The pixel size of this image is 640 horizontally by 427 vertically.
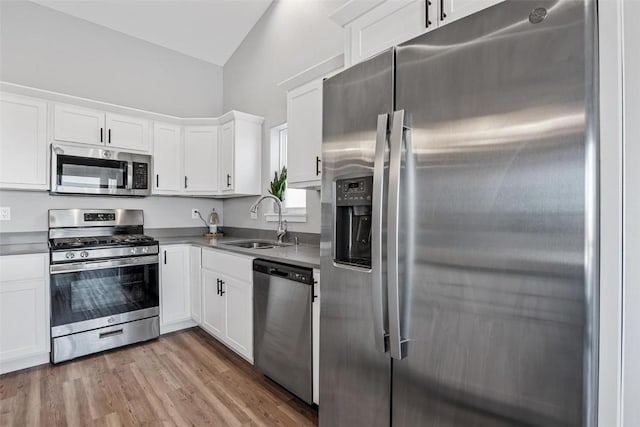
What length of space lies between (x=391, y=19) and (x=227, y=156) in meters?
2.41

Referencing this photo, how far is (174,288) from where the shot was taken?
3145mm

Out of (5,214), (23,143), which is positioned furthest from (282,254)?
(5,214)

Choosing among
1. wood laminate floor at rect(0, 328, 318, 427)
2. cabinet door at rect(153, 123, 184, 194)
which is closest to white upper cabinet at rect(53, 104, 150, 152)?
cabinet door at rect(153, 123, 184, 194)

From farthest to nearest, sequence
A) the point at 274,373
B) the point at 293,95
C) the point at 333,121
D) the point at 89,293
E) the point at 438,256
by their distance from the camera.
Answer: the point at 89,293, the point at 293,95, the point at 274,373, the point at 333,121, the point at 438,256

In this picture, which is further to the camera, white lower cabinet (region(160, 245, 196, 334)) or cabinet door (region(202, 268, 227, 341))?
white lower cabinet (region(160, 245, 196, 334))

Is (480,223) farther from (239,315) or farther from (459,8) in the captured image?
(239,315)

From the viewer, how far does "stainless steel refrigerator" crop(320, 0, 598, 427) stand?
785mm

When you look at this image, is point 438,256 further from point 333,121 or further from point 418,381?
point 333,121

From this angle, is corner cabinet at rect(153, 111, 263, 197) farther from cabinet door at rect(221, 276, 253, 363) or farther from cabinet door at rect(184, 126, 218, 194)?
cabinet door at rect(221, 276, 253, 363)

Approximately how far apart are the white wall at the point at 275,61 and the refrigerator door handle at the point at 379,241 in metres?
1.64

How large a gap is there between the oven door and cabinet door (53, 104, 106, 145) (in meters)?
1.17
